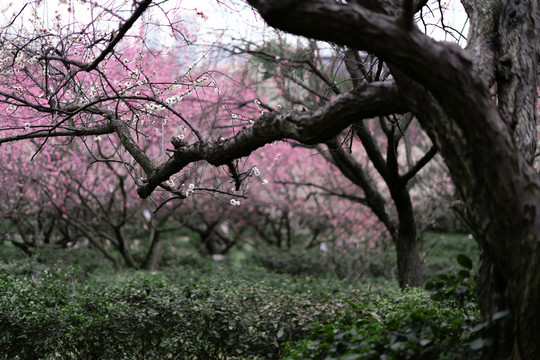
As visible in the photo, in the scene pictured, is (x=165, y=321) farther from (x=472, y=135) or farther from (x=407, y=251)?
(x=407, y=251)

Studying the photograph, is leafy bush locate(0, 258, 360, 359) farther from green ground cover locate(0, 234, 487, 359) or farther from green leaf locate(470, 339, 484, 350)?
green leaf locate(470, 339, 484, 350)

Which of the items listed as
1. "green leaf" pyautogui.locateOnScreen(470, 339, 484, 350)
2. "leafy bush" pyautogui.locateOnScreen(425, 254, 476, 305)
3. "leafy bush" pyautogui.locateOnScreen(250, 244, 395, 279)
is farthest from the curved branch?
"leafy bush" pyautogui.locateOnScreen(250, 244, 395, 279)

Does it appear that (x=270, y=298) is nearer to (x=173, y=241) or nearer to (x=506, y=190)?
(x=506, y=190)

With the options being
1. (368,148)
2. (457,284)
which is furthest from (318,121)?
(368,148)

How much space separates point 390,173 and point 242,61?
438cm

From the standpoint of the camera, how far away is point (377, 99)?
2.78 metres

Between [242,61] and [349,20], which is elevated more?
[242,61]

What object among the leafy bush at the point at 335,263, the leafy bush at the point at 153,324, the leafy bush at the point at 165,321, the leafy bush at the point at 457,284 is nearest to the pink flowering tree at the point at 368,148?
the leafy bush at the point at 165,321

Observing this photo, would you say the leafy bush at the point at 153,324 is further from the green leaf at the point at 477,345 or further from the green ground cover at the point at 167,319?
the green leaf at the point at 477,345

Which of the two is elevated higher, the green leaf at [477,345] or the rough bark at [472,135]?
the rough bark at [472,135]

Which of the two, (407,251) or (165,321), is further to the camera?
(407,251)

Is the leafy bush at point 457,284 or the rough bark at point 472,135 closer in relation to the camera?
the rough bark at point 472,135

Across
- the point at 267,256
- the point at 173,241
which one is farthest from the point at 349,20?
the point at 173,241

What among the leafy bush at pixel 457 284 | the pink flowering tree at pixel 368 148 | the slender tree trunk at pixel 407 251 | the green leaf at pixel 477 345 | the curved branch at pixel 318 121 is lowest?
the green leaf at pixel 477 345
